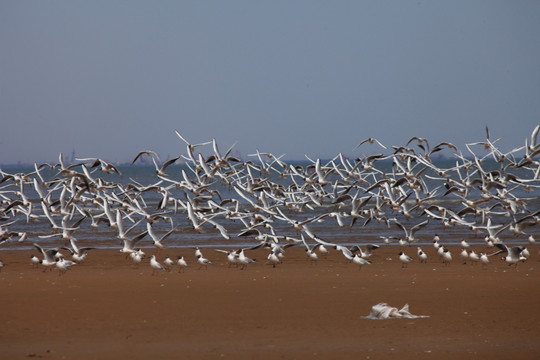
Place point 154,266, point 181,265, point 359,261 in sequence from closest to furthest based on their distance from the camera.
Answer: point 154,266 < point 359,261 < point 181,265

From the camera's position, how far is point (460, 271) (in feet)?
63.3

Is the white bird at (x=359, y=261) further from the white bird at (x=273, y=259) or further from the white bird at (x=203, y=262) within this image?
the white bird at (x=203, y=262)

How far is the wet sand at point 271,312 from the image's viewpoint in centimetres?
1112

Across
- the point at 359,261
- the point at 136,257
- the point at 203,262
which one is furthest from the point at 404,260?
the point at 136,257

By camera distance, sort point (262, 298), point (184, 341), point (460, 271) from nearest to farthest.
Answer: point (184, 341)
point (262, 298)
point (460, 271)

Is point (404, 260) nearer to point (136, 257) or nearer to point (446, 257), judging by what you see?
point (446, 257)

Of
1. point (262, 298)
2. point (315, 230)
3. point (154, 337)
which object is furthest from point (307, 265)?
point (315, 230)

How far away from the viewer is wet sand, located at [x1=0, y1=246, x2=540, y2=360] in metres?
11.1

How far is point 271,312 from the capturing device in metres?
13.8

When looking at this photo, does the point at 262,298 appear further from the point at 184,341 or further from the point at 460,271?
the point at 460,271

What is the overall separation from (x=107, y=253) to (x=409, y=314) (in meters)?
13.5

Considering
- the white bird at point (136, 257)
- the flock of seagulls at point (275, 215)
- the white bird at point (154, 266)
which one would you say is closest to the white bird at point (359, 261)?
the flock of seagulls at point (275, 215)

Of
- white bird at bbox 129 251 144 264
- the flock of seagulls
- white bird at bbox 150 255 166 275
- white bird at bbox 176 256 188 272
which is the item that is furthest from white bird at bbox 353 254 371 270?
white bird at bbox 129 251 144 264

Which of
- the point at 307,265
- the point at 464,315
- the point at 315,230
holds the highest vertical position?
the point at 464,315
